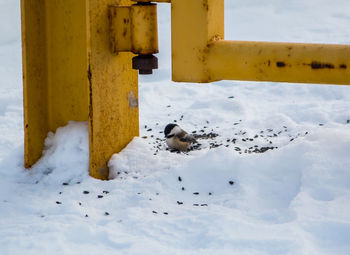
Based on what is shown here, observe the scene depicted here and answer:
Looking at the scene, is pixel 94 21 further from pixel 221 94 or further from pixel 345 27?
pixel 345 27

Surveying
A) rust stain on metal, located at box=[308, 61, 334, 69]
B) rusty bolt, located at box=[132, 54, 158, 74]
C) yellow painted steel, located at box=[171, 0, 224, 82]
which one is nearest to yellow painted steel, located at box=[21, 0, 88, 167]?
rusty bolt, located at box=[132, 54, 158, 74]

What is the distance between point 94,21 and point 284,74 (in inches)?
40.5

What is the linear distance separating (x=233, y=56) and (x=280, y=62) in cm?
22

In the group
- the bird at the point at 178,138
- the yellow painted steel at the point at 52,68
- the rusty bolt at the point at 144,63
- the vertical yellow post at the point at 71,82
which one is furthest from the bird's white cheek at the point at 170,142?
the rusty bolt at the point at 144,63

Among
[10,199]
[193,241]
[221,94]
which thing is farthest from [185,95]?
[193,241]

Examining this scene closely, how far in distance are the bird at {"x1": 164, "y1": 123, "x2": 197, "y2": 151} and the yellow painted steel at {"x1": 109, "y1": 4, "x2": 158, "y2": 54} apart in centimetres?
74

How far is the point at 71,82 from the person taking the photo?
381 centimetres

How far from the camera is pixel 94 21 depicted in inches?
134

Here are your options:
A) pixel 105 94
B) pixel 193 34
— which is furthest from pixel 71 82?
pixel 193 34

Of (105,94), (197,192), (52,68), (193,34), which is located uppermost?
(193,34)

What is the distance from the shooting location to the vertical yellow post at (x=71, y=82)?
3514mm

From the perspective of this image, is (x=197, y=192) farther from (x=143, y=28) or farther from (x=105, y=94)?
(x=143, y=28)

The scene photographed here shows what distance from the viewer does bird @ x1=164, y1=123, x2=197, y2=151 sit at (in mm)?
3982

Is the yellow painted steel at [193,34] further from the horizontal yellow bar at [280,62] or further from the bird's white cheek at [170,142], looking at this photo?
the bird's white cheek at [170,142]
